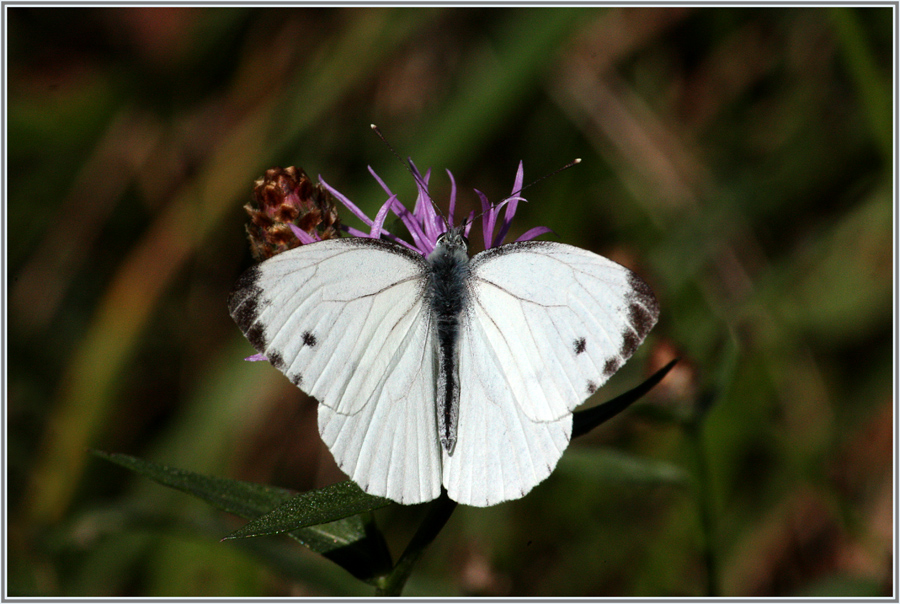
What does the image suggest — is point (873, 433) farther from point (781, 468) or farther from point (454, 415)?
point (454, 415)

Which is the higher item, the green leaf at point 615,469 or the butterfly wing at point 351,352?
the butterfly wing at point 351,352

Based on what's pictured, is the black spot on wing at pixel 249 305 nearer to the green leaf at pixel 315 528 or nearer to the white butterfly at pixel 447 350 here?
the white butterfly at pixel 447 350

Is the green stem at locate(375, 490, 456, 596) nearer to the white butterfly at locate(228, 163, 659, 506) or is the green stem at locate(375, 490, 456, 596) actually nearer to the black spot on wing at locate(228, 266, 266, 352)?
the white butterfly at locate(228, 163, 659, 506)

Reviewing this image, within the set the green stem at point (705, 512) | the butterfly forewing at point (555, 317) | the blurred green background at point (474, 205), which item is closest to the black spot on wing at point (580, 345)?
the butterfly forewing at point (555, 317)

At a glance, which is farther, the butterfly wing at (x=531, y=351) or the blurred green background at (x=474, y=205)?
the blurred green background at (x=474, y=205)

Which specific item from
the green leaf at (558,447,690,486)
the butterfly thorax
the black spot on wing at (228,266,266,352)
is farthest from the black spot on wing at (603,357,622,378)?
the black spot on wing at (228,266,266,352)
